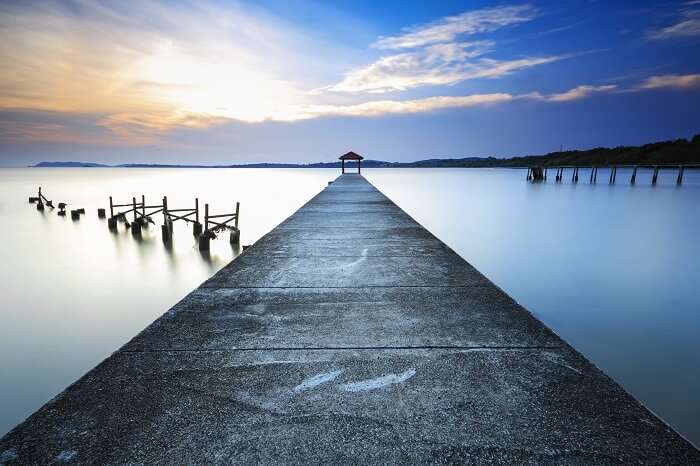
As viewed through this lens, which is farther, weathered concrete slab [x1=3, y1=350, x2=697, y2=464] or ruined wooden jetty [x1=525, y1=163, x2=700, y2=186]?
ruined wooden jetty [x1=525, y1=163, x2=700, y2=186]

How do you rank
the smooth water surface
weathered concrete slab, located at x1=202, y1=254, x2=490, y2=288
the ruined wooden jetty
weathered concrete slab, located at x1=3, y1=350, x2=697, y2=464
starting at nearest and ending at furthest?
weathered concrete slab, located at x1=3, y1=350, x2=697, y2=464
weathered concrete slab, located at x1=202, y1=254, x2=490, y2=288
the smooth water surface
the ruined wooden jetty

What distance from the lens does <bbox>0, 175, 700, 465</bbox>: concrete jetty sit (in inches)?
64.1

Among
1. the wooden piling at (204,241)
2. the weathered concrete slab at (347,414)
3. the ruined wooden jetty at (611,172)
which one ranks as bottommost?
the wooden piling at (204,241)

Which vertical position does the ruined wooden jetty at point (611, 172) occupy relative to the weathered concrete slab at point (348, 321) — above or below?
above

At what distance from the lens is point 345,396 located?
78.0 inches

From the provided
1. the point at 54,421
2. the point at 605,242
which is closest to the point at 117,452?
the point at 54,421

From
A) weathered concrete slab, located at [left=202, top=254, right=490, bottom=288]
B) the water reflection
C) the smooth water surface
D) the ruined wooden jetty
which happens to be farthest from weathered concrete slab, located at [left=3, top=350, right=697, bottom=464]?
the ruined wooden jetty

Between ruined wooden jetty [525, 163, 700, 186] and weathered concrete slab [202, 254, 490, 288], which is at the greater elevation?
ruined wooden jetty [525, 163, 700, 186]

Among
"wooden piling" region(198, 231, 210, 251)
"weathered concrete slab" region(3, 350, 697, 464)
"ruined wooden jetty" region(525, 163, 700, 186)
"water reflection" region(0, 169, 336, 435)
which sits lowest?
"water reflection" region(0, 169, 336, 435)

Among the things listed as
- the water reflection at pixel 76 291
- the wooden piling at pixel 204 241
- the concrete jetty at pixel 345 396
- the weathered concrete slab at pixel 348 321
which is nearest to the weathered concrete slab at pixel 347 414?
the concrete jetty at pixel 345 396

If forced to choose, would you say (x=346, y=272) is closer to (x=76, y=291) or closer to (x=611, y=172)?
(x=76, y=291)

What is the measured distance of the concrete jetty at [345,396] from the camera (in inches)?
64.1

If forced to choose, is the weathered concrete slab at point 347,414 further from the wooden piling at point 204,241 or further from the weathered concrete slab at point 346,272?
the wooden piling at point 204,241

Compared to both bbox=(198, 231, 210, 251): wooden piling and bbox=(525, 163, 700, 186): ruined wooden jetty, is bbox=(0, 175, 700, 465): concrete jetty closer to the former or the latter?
bbox=(198, 231, 210, 251): wooden piling
